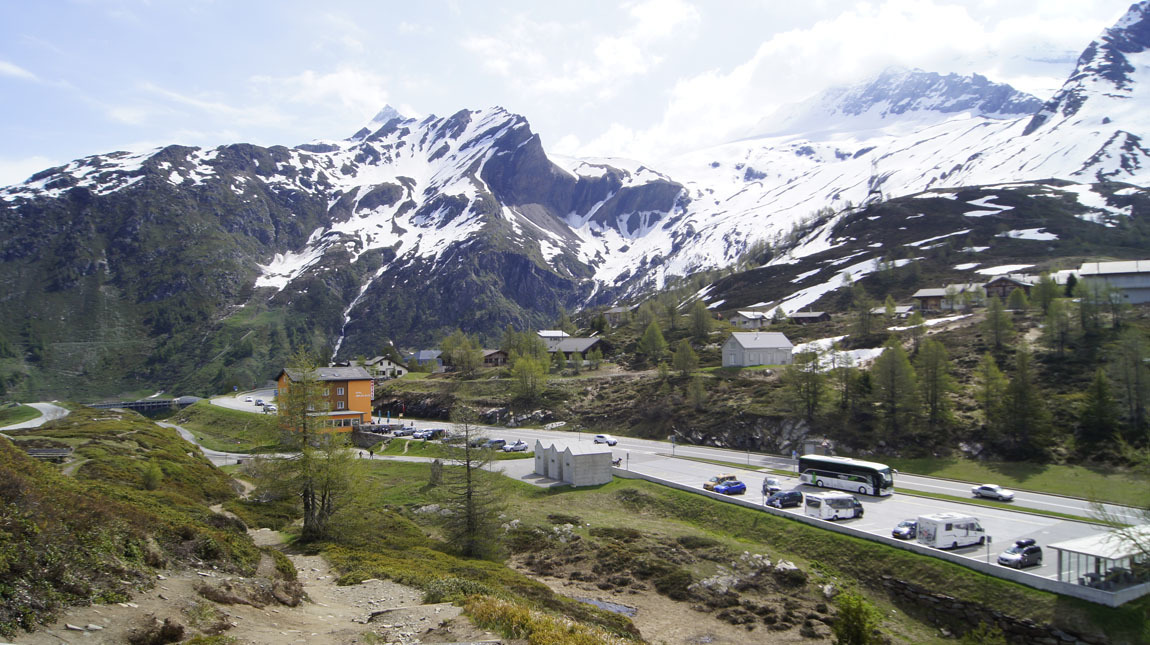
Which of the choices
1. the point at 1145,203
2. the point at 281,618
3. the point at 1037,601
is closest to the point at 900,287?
the point at 1145,203

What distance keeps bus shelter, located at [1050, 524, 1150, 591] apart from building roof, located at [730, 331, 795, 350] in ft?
214

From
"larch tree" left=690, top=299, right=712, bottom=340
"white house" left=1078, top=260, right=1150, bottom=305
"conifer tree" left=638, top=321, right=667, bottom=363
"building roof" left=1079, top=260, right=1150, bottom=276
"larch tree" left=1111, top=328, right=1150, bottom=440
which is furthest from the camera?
"larch tree" left=690, top=299, right=712, bottom=340

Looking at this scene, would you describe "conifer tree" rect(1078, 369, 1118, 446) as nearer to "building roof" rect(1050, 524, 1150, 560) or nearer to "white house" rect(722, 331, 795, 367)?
"building roof" rect(1050, 524, 1150, 560)

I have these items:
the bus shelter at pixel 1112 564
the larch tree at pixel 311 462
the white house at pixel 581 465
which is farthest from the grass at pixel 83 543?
the bus shelter at pixel 1112 564

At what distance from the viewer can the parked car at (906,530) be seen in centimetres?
3391

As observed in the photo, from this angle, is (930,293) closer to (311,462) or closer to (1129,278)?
(1129,278)

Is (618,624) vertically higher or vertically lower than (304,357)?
lower

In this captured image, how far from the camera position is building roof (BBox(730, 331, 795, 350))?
9262cm

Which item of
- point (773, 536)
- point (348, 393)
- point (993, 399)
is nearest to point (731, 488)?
point (773, 536)

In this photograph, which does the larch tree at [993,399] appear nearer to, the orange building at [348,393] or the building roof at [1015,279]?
the building roof at [1015,279]

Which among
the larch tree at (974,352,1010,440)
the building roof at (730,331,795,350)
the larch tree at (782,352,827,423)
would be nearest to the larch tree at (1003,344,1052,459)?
the larch tree at (974,352,1010,440)

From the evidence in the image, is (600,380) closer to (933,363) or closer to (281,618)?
(933,363)

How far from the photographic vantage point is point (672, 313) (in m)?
136

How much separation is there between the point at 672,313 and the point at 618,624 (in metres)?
112
